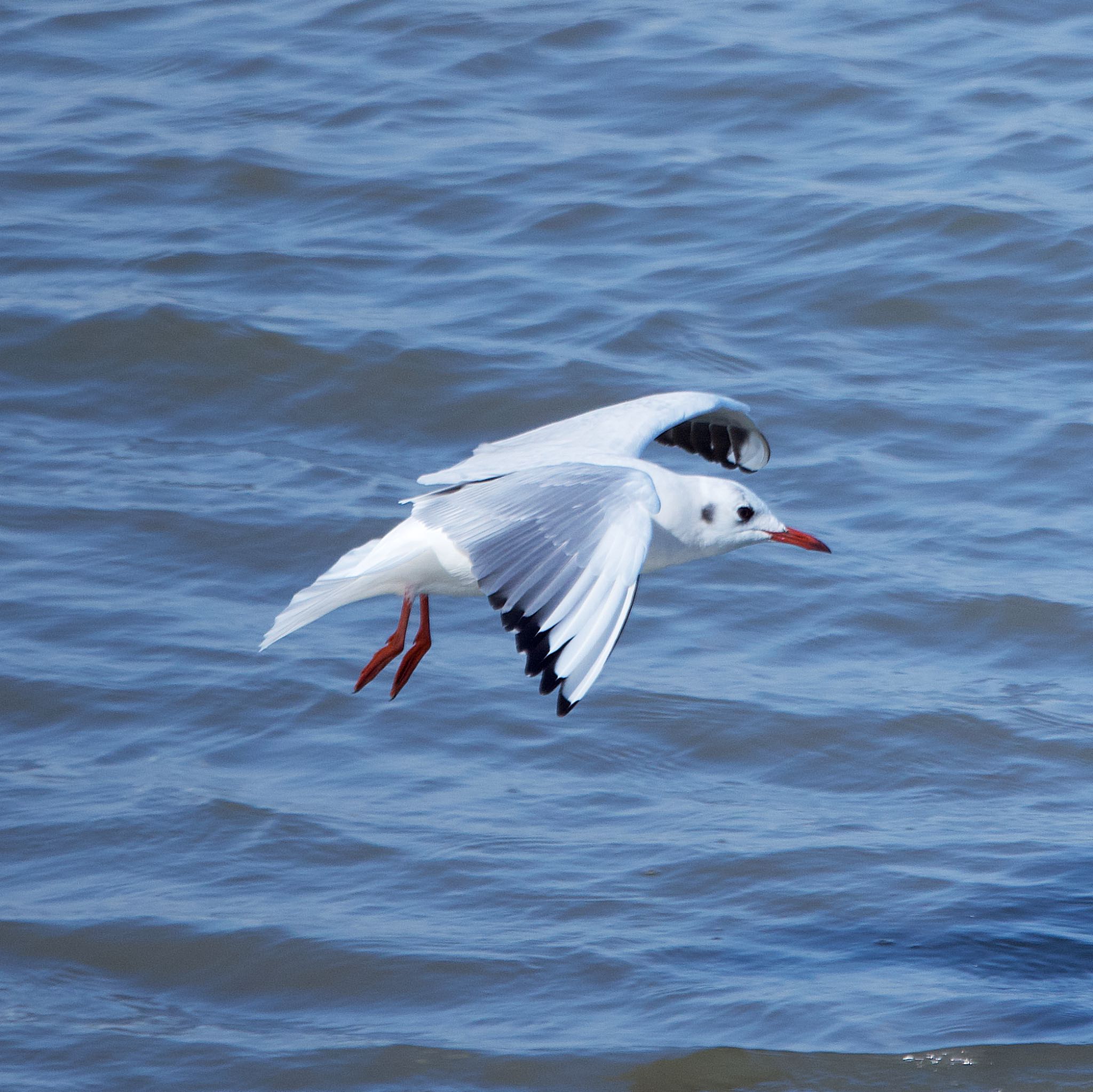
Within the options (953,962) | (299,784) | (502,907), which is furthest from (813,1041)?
(299,784)

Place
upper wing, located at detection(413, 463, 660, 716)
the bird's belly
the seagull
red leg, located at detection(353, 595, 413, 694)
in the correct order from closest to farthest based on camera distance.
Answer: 1. upper wing, located at detection(413, 463, 660, 716)
2. the seagull
3. the bird's belly
4. red leg, located at detection(353, 595, 413, 694)

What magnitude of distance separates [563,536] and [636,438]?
1191 millimetres

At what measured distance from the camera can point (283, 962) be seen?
16.9 ft

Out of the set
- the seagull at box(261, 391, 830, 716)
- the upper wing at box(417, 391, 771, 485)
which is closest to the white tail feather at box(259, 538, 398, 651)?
the seagull at box(261, 391, 830, 716)

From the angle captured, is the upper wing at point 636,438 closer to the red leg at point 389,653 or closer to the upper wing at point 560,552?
the upper wing at point 560,552

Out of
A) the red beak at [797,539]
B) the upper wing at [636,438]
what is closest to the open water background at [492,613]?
the upper wing at [636,438]

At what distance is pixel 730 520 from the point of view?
210 inches

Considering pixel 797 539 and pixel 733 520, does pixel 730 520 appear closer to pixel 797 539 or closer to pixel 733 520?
pixel 733 520

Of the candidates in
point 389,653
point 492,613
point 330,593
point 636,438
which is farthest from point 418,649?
point 492,613

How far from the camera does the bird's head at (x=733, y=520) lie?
5.32 meters

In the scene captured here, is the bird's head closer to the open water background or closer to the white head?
the white head

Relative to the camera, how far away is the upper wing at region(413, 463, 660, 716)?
158 inches

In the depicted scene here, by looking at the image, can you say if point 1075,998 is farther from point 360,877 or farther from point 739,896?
point 360,877

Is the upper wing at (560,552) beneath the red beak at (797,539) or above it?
above
